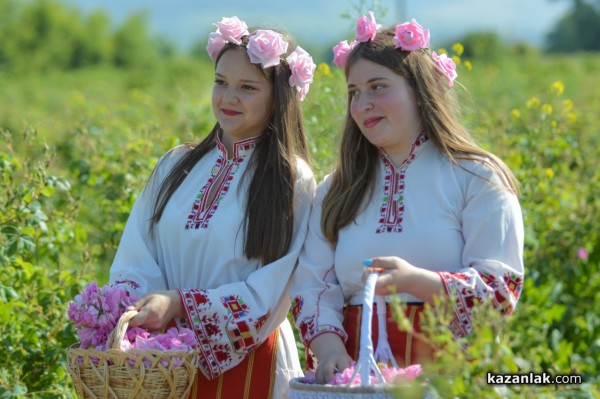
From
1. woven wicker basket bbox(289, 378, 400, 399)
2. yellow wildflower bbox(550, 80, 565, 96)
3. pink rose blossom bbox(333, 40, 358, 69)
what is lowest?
woven wicker basket bbox(289, 378, 400, 399)

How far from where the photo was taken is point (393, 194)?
10.4 feet

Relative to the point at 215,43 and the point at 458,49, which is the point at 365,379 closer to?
the point at 215,43

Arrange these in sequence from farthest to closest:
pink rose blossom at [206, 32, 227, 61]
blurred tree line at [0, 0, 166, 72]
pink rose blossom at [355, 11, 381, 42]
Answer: blurred tree line at [0, 0, 166, 72] → pink rose blossom at [206, 32, 227, 61] → pink rose blossom at [355, 11, 381, 42]

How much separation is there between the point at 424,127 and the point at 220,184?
67 cm

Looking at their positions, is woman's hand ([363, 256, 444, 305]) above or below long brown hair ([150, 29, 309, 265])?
below

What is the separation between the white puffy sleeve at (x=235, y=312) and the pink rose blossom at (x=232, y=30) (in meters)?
0.69

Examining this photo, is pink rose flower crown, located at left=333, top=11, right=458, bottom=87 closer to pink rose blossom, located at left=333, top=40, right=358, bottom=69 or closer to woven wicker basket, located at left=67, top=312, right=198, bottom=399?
pink rose blossom, located at left=333, top=40, right=358, bottom=69

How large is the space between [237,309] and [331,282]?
288 millimetres

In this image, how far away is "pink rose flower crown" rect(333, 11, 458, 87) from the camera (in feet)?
10.5

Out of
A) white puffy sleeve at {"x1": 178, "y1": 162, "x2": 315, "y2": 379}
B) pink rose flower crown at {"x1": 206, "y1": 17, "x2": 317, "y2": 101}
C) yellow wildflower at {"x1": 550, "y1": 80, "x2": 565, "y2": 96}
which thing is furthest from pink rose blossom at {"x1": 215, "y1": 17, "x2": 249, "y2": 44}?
yellow wildflower at {"x1": 550, "y1": 80, "x2": 565, "y2": 96}

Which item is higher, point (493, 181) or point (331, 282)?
point (493, 181)

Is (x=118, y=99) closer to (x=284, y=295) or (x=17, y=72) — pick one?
(x=17, y=72)

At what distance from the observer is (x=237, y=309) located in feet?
10.5

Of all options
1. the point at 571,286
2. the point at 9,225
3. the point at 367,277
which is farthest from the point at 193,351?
the point at 571,286
